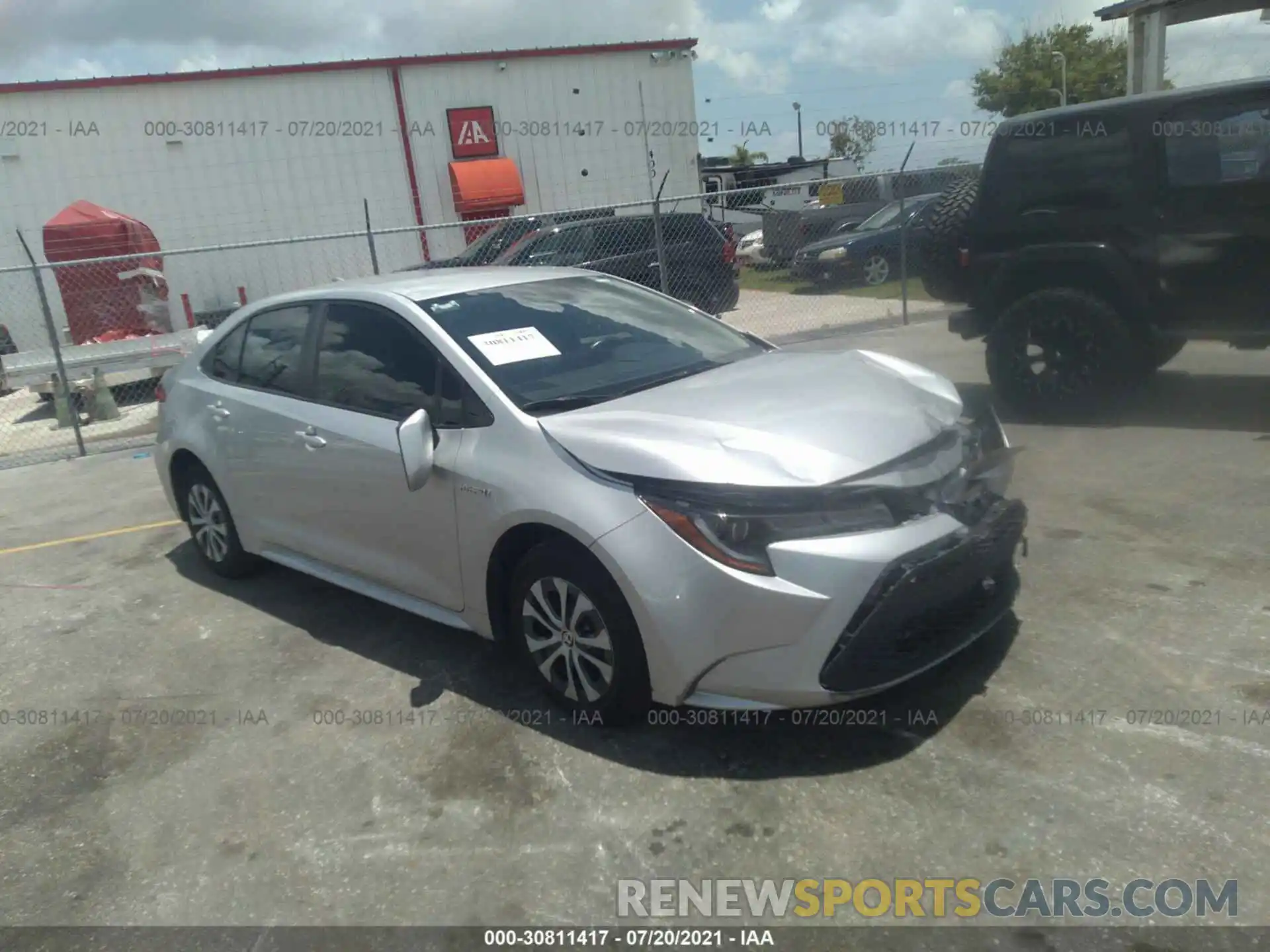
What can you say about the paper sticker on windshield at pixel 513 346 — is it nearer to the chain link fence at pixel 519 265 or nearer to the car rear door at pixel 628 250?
the chain link fence at pixel 519 265

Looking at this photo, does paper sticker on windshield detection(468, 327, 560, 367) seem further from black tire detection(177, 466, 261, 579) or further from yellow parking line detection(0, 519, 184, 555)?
yellow parking line detection(0, 519, 184, 555)

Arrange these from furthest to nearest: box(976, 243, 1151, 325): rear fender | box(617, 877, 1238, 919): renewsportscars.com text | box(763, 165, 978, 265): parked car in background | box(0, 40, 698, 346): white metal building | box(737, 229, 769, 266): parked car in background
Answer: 1. box(737, 229, 769, 266): parked car in background
2. box(0, 40, 698, 346): white metal building
3. box(763, 165, 978, 265): parked car in background
4. box(976, 243, 1151, 325): rear fender
5. box(617, 877, 1238, 919): renewsportscars.com text

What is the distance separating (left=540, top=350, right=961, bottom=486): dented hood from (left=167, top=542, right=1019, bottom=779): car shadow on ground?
89cm

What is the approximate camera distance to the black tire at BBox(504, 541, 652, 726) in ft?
11.0

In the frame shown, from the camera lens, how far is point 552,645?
367cm

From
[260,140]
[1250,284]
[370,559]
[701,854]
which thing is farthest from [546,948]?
[260,140]

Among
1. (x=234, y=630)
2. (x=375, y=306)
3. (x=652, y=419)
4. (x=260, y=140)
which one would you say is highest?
(x=260, y=140)

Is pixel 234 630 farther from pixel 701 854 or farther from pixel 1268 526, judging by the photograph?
pixel 1268 526

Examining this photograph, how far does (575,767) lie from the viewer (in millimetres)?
3471

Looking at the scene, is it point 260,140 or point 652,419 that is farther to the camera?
point 260,140

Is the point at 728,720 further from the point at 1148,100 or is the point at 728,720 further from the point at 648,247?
the point at 648,247

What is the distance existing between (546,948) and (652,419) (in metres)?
1.70

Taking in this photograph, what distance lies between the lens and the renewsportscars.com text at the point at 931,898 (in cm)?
260

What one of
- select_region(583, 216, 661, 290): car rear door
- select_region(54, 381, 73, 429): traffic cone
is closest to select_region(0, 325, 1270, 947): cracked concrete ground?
select_region(54, 381, 73, 429): traffic cone
